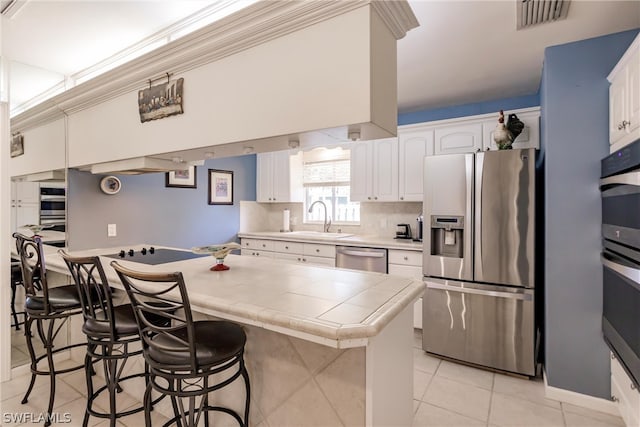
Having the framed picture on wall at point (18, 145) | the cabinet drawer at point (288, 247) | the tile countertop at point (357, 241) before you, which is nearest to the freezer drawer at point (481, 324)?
the tile countertop at point (357, 241)

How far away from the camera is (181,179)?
396 cm

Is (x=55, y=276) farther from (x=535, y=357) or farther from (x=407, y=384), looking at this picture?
(x=535, y=357)

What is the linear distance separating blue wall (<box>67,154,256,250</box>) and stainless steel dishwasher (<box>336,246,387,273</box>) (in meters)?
1.78

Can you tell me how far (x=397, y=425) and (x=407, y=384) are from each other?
20 cm

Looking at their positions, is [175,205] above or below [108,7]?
below

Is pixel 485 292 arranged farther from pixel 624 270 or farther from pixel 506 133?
pixel 506 133

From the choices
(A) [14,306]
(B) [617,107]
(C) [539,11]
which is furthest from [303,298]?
(A) [14,306]

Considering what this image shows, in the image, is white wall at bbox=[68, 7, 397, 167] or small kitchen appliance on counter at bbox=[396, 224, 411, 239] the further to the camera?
small kitchen appliance on counter at bbox=[396, 224, 411, 239]

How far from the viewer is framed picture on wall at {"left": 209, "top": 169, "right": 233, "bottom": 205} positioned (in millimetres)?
4375

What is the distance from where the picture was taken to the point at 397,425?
1602 mm

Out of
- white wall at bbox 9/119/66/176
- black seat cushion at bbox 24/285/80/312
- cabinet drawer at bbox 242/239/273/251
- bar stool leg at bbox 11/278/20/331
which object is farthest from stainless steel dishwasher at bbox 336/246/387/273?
bar stool leg at bbox 11/278/20/331

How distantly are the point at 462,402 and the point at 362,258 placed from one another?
5.43ft

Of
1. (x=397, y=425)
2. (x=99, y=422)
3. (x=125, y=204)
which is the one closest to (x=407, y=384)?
(x=397, y=425)

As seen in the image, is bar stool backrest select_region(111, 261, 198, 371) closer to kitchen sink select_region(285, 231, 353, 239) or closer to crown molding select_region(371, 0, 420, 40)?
crown molding select_region(371, 0, 420, 40)
